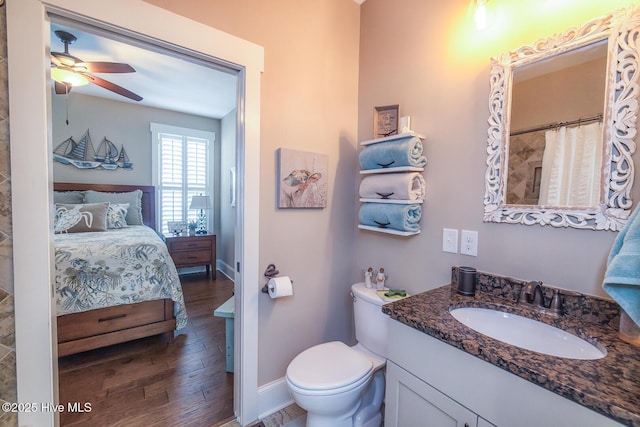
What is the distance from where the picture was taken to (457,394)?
0.86 m

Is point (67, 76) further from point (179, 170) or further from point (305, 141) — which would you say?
point (305, 141)

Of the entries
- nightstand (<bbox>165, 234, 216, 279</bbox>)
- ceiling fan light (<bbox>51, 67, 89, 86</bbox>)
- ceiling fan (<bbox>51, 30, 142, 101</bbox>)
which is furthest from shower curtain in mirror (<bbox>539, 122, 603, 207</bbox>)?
nightstand (<bbox>165, 234, 216, 279</bbox>)

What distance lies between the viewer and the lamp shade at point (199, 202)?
165 inches

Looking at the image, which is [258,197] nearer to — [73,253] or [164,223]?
[73,253]

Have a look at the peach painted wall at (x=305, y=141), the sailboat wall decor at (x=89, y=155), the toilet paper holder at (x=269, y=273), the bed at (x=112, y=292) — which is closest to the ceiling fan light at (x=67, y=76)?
the sailboat wall decor at (x=89, y=155)

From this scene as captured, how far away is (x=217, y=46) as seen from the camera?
134 cm

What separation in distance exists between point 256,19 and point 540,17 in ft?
4.41

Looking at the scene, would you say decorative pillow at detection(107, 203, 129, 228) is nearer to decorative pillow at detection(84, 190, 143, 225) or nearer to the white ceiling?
decorative pillow at detection(84, 190, 143, 225)

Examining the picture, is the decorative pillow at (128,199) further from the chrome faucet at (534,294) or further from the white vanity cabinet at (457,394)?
the chrome faucet at (534,294)

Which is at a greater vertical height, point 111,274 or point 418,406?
point 111,274

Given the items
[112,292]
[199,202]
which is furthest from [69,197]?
[112,292]

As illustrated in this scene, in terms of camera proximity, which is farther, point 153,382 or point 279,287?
point 153,382

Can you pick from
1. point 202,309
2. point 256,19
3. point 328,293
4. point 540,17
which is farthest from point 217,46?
point 202,309

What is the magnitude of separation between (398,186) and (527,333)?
33.4 inches
